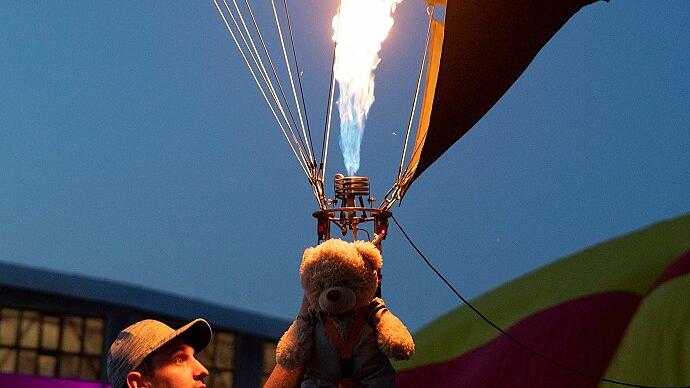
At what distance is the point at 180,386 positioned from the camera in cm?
301

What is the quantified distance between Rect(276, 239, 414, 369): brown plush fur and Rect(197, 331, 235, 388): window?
11030mm

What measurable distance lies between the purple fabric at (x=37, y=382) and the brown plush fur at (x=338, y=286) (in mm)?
7651

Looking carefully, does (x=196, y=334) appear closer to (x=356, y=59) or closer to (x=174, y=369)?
(x=174, y=369)

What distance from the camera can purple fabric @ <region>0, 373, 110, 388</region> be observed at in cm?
1123

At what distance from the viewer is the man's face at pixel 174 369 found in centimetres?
301

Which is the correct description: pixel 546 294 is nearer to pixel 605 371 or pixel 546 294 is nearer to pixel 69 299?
pixel 605 371

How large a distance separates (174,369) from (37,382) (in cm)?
900

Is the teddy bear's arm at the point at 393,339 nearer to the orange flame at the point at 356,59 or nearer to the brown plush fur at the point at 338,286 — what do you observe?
the brown plush fur at the point at 338,286

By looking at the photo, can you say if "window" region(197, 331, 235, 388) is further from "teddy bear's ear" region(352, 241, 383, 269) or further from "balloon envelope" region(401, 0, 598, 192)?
"teddy bear's ear" region(352, 241, 383, 269)

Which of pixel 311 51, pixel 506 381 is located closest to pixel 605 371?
pixel 506 381

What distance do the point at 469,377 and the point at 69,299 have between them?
5933 millimetres

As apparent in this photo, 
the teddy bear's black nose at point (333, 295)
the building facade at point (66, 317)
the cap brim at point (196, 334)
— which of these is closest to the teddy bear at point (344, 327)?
the teddy bear's black nose at point (333, 295)

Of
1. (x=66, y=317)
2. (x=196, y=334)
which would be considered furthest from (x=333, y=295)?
(x=66, y=317)

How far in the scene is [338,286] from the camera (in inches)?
150
